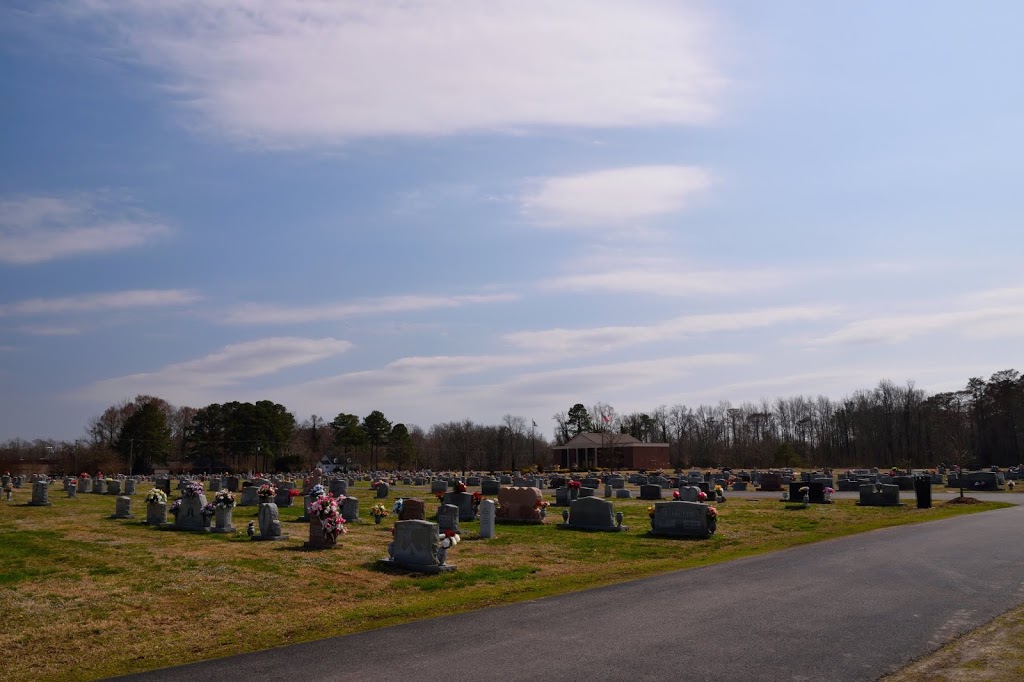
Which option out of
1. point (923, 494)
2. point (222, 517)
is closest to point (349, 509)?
point (222, 517)

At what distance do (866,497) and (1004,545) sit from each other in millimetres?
15493

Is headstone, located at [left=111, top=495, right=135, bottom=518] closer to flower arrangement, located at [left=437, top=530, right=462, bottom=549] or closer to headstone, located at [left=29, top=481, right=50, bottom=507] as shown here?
headstone, located at [left=29, top=481, right=50, bottom=507]

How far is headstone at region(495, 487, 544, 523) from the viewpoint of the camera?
83.3ft

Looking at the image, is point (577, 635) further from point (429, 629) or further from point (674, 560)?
point (674, 560)

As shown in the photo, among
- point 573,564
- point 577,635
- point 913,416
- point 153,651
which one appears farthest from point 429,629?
point 913,416

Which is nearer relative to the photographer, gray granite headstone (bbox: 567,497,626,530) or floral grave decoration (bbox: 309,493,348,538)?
floral grave decoration (bbox: 309,493,348,538)

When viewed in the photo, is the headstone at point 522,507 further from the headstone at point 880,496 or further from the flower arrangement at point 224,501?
the headstone at point 880,496

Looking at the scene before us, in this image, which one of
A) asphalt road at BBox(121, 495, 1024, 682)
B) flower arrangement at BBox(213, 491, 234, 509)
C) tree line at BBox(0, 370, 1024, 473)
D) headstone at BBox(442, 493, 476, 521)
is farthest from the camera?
tree line at BBox(0, 370, 1024, 473)

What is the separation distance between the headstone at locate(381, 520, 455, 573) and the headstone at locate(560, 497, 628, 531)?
8955 millimetres

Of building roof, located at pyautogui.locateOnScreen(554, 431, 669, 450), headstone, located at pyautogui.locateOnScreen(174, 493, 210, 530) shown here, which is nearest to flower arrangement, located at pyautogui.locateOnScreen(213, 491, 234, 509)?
headstone, located at pyautogui.locateOnScreen(174, 493, 210, 530)

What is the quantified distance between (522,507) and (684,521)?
19.0 ft

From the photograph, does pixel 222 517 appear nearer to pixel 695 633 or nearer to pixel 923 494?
pixel 695 633

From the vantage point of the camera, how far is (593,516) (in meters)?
23.5

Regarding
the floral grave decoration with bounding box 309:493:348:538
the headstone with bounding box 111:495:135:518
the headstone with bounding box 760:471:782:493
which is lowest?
the headstone with bounding box 760:471:782:493
